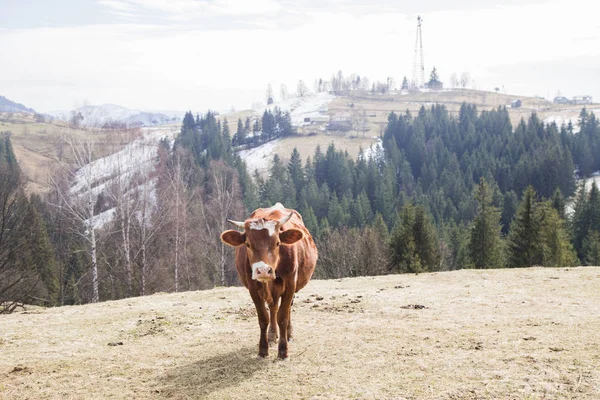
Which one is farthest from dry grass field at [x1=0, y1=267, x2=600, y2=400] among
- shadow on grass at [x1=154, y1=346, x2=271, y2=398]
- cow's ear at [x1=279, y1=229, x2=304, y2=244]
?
cow's ear at [x1=279, y1=229, x2=304, y2=244]

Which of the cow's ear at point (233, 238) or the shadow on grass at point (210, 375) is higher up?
the cow's ear at point (233, 238)

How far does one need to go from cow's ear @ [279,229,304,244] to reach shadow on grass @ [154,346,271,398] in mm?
2217

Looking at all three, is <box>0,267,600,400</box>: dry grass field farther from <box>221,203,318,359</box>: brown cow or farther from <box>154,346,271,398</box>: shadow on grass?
<box>221,203,318,359</box>: brown cow

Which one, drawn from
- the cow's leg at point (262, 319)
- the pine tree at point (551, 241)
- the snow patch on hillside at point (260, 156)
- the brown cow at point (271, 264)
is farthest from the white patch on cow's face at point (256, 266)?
the snow patch on hillside at point (260, 156)

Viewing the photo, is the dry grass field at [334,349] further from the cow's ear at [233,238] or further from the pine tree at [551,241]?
the pine tree at [551,241]

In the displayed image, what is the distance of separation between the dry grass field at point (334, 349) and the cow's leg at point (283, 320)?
27 centimetres

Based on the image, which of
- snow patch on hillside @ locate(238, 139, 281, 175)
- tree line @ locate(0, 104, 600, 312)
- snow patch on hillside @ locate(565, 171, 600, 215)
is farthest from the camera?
snow patch on hillside @ locate(238, 139, 281, 175)

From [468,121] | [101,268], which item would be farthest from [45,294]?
[468,121]

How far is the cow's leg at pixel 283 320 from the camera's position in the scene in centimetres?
959

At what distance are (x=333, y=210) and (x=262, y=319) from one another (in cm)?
8433

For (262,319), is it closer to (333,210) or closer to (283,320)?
(283,320)

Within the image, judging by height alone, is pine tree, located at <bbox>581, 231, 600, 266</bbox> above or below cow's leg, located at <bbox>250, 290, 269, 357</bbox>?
below

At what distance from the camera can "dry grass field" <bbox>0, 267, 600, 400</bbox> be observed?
26.7ft

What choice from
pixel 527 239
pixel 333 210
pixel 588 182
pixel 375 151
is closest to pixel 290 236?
pixel 527 239
